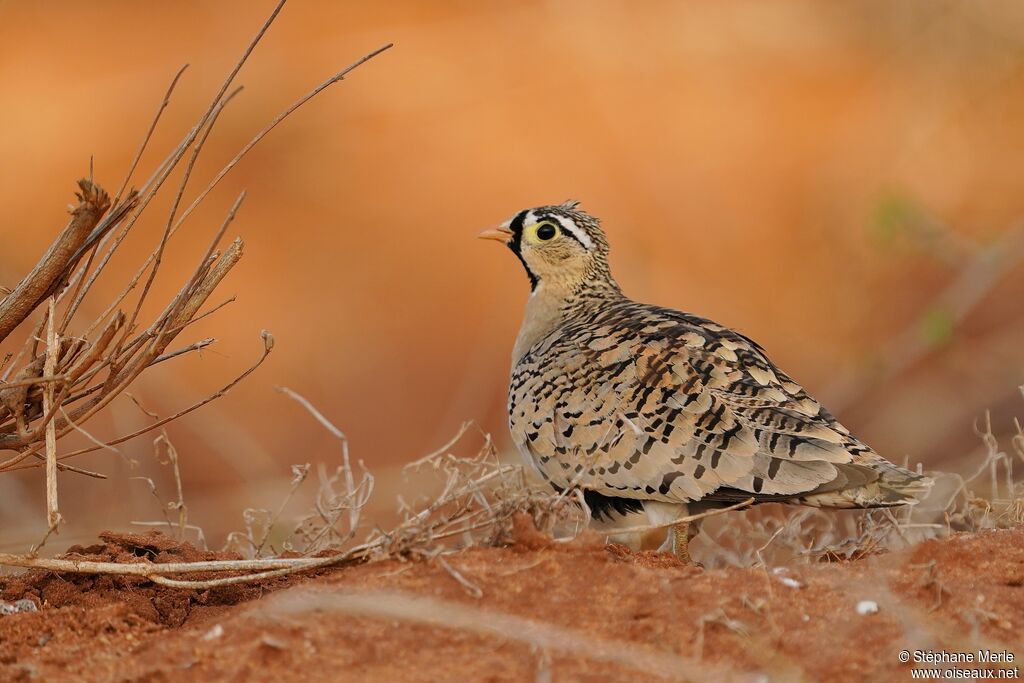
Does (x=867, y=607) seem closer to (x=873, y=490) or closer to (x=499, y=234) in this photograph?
(x=873, y=490)

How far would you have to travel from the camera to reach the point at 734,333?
193 inches

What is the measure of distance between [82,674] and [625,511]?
7.33ft

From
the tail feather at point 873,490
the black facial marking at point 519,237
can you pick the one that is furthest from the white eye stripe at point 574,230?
the tail feather at point 873,490

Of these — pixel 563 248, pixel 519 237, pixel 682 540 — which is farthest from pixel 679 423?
pixel 519 237

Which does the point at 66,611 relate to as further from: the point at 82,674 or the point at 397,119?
the point at 397,119

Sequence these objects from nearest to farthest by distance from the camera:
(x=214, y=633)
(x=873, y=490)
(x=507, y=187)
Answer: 1. (x=214, y=633)
2. (x=873, y=490)
3. (x=507, y=187)

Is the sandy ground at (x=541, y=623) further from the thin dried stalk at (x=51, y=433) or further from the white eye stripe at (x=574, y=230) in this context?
the white eye stripe at (x=574, y=230)

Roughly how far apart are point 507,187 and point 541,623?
9578mm

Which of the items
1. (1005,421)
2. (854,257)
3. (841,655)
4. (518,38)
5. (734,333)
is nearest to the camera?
(841,655)

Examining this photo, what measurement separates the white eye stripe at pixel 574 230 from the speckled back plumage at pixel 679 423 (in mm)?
610

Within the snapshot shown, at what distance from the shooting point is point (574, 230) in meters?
5.83

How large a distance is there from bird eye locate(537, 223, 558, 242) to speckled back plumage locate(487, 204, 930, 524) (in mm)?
676

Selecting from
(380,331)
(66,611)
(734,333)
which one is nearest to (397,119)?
(380,331)

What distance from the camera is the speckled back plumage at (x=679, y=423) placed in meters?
4.18
